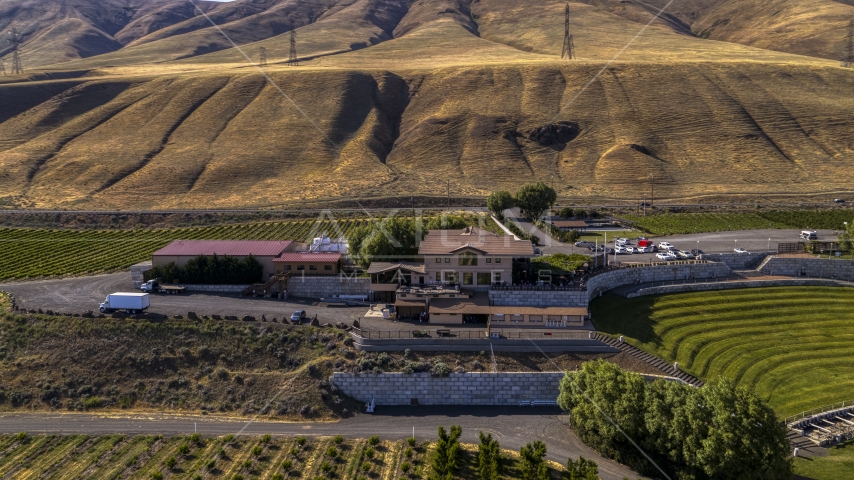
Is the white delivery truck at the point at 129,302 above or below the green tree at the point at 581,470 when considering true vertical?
above

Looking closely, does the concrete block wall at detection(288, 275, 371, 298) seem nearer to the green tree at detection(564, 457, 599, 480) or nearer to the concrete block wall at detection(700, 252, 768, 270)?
the green tree at detection(564, 457, 599, 480)

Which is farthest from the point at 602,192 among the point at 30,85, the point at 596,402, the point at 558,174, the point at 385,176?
the point at 30,85

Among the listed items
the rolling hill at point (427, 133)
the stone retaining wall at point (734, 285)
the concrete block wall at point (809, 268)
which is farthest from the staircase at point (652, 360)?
the rolling hill at point (427, 133)

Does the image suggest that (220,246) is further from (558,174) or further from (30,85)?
(30,85)

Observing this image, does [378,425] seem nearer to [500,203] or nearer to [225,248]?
[225,248]

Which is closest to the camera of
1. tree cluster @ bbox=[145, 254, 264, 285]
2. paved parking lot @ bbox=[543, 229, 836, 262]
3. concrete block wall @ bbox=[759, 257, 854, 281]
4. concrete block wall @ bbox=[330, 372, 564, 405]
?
concrete block wall @ bbox=[330, 372, 564, 405]

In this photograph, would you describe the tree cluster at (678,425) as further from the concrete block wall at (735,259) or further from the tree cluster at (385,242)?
the concrete block wall at (735,259)

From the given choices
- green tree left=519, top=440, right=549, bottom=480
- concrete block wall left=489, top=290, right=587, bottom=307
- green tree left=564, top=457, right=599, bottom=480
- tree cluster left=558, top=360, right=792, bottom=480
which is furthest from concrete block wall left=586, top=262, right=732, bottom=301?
green tree left=564, top=457, right=599, bottom=480

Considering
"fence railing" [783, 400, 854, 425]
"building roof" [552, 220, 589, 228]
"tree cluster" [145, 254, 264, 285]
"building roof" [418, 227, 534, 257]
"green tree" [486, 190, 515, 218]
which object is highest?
"green tree" [486, 190, 515, 218]
